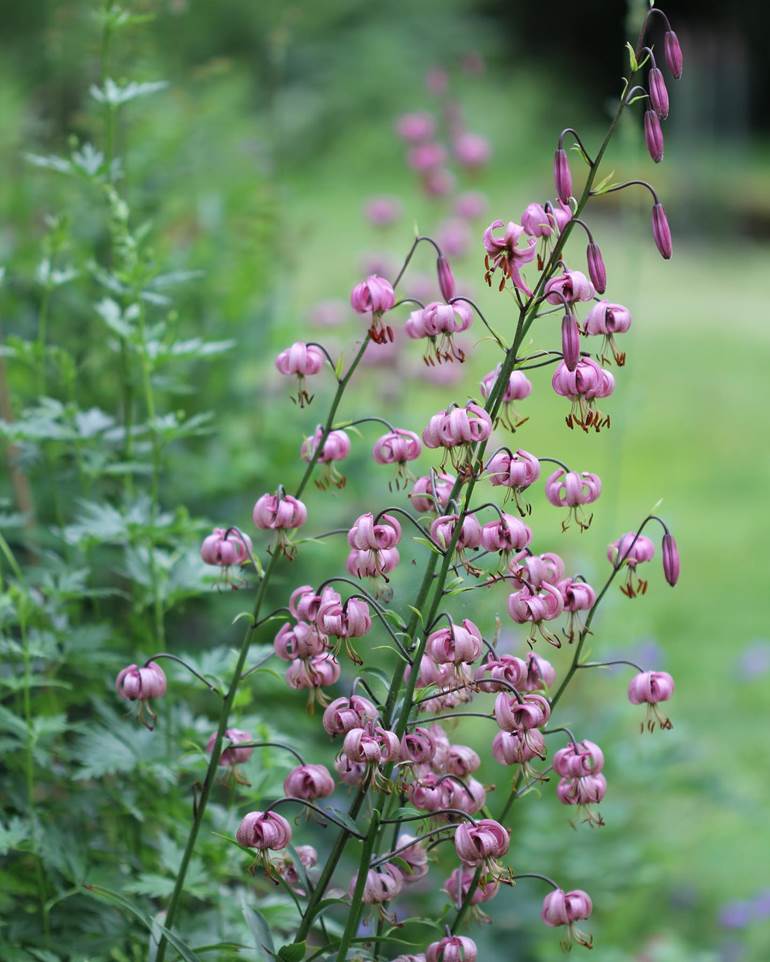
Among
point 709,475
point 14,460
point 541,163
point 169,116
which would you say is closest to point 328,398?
point 169,116

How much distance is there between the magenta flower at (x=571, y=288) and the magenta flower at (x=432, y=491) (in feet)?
0.71

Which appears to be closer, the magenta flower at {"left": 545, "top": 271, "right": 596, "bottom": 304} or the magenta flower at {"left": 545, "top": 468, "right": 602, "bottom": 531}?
the magenta flower at {"left": 545, "top": 271, "right": 596, "bottom": 304}

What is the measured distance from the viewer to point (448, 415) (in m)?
1.20

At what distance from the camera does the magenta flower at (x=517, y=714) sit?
3.95 ft

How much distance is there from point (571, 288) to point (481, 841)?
1.61 ft

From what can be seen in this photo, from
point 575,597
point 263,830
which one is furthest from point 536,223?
point 263,830

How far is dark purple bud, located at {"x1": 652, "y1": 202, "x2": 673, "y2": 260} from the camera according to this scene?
124 centimetres

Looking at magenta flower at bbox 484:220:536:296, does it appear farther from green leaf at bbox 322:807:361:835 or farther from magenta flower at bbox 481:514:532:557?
green leaf at bbox 322:807:361:835

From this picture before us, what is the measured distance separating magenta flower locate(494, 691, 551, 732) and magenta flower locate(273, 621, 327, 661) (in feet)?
0.57

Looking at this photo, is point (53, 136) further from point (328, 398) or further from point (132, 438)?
point (132, 438)

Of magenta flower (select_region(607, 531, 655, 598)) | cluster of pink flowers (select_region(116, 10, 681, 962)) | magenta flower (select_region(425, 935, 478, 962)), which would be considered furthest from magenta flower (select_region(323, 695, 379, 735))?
magenta flower (select_region(607, 531, 655, 598))

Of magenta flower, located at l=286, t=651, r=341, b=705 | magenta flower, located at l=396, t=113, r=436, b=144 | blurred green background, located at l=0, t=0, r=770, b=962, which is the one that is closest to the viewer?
magenta flower, located at l=286, t=651, r=341, b=705

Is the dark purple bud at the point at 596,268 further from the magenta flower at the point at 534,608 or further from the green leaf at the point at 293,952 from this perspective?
the green leaf at the point at 293,952

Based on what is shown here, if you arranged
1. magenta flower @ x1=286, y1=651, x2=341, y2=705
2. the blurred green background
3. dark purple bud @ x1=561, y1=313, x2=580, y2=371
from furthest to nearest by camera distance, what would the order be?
the blurred green background → magenta flower @ x1=286, y1=651, x2=341, y2=705 → dark purple bud @ x1=561, y1=313, x2=580, y2=371
